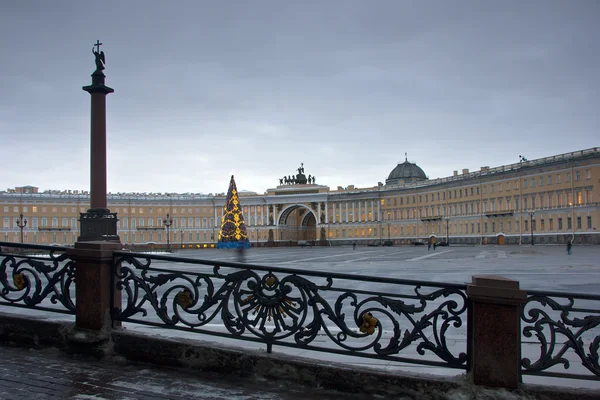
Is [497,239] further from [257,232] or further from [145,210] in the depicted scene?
[145,210]

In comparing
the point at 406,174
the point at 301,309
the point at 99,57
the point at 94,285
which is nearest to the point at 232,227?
the point at 99,57

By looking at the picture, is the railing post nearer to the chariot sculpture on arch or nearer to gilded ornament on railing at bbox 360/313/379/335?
gilded ornament on railing at bbox 360/313/379/335

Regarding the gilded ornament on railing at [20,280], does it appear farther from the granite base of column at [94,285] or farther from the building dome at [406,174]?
the building dome at [406,174]

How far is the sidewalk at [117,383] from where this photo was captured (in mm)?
4844

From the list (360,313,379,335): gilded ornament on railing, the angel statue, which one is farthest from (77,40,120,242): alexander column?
(360,313,379,335): gilded ornament on railing

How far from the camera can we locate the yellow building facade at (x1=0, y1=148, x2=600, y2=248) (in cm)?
7569

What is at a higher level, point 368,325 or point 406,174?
point 406,174

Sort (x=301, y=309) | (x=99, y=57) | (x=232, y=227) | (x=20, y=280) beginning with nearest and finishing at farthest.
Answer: (x=301, y=309) < (x=20, y=280) < (x=99, y=57) < (x=232, y=227)

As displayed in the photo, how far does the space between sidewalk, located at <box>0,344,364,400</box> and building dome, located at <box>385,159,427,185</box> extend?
13228 cm

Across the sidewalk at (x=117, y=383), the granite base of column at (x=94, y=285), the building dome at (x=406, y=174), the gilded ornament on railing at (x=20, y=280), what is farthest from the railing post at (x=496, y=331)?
the building dome at (x=406, y=174)

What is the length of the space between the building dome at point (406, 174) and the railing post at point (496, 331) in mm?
132601

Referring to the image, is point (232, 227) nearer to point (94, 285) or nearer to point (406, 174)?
point (94, 285)

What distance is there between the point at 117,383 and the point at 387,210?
4825 inches

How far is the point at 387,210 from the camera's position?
12575cm
